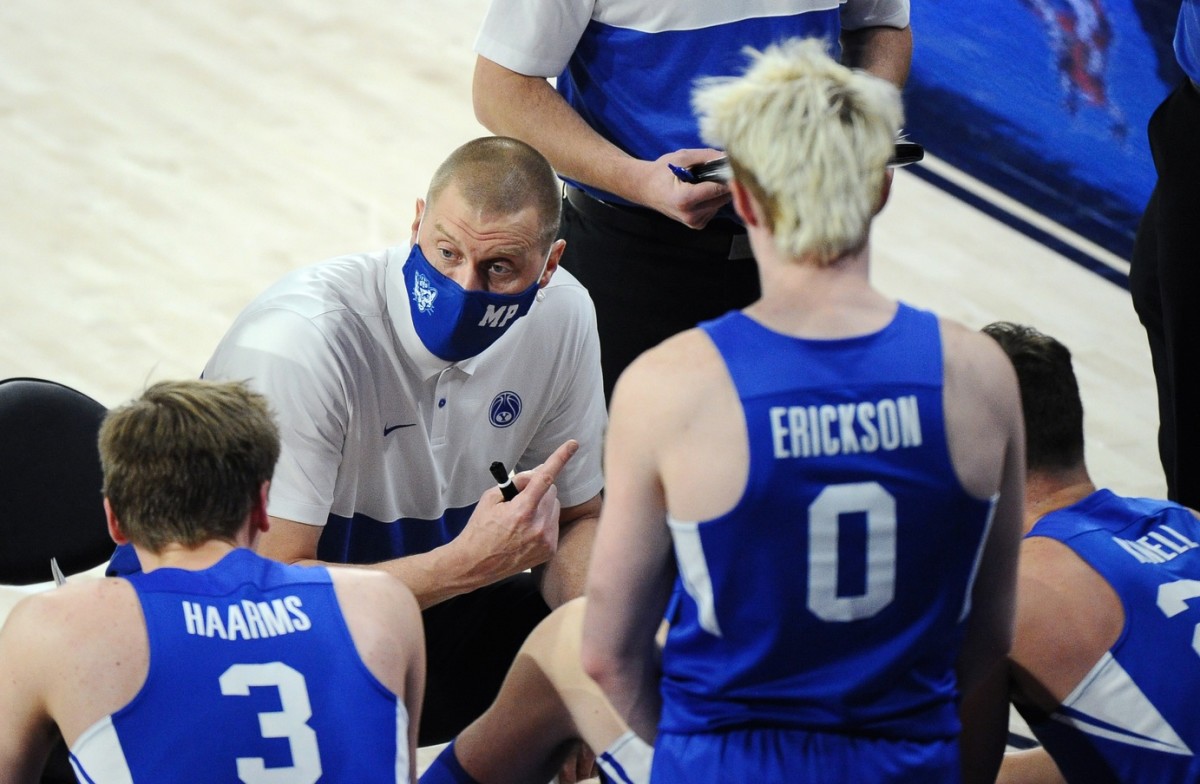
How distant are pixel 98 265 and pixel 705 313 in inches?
106

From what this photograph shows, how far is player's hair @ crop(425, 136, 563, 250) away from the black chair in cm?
79

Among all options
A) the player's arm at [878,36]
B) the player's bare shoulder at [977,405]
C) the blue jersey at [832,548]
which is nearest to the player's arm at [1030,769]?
the blue jersey at [832,548]

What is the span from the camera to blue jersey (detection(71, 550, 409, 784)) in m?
1.92

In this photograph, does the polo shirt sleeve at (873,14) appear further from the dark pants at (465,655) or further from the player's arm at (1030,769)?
the player's arm at (1030,769)

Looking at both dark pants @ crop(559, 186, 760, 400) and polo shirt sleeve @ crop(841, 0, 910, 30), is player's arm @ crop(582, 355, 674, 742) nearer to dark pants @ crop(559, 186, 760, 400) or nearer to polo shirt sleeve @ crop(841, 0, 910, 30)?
dark pants @ crop(559, 186, 760, 400)

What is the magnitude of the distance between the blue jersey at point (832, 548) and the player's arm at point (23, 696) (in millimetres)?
795

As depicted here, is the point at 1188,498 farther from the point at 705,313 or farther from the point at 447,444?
the point at 447,444

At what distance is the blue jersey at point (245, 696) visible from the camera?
6.28 ft

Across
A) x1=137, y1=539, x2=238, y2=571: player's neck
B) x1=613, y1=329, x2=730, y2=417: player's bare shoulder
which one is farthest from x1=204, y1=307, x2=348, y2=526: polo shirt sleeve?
x1=613, y1=329, x2=730, y2=417: player's bare shoulder

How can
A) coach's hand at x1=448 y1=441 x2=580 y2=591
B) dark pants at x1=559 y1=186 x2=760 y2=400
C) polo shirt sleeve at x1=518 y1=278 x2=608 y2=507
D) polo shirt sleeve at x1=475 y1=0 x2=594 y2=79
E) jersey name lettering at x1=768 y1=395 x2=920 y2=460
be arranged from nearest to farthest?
jersey name lettering at x1=768 y1=395 x2=920 y2=460 → coach's hand at x1=448 y1=441 x2=580 y2=591 → polo shirt sleeve at x1=518 y1=278 x2=608 y2=507 → polo shirt sleeve at x1=475 y1=0 x2=594 y2=79 → dark pants at x1=559 y1=186 x2=760 y2=400

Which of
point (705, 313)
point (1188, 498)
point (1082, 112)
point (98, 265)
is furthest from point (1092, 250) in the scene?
point (98, 265)

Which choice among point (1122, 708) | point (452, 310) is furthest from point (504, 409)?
point (1122, 708)

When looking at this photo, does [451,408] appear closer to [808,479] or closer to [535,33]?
[535,33]

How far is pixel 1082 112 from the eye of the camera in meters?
5.80
